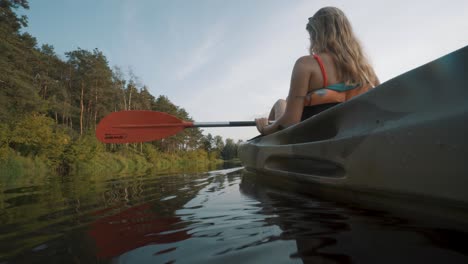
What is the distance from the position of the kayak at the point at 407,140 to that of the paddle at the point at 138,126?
2783 mm

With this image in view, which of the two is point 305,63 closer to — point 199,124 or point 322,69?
point 322,69

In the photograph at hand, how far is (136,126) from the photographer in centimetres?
420

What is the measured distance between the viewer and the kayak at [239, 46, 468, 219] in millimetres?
848

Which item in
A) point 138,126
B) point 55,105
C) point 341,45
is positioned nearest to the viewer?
point 341,45

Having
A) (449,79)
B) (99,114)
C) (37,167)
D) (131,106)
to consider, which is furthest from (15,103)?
(449,79)

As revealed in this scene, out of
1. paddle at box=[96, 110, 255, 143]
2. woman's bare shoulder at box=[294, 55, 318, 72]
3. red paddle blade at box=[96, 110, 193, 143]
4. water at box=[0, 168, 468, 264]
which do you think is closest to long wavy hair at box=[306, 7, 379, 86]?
woman's bare shoulder at box=[294, 55, 318, 72]

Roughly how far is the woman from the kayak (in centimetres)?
59

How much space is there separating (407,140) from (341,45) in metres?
1.54

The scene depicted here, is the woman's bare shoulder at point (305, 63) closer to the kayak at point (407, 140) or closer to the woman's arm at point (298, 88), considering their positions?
the woman's arm at point (298, 88)

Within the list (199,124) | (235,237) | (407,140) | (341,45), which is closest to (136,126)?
(199,124)

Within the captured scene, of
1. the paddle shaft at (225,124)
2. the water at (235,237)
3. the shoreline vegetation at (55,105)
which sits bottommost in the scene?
the water at (235,237)

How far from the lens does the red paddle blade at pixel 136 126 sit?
4156 mm

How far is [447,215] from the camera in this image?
0.95 metres

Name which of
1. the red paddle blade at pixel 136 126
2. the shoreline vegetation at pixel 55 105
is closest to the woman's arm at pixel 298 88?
the red paddle blade at pixel 136 126
